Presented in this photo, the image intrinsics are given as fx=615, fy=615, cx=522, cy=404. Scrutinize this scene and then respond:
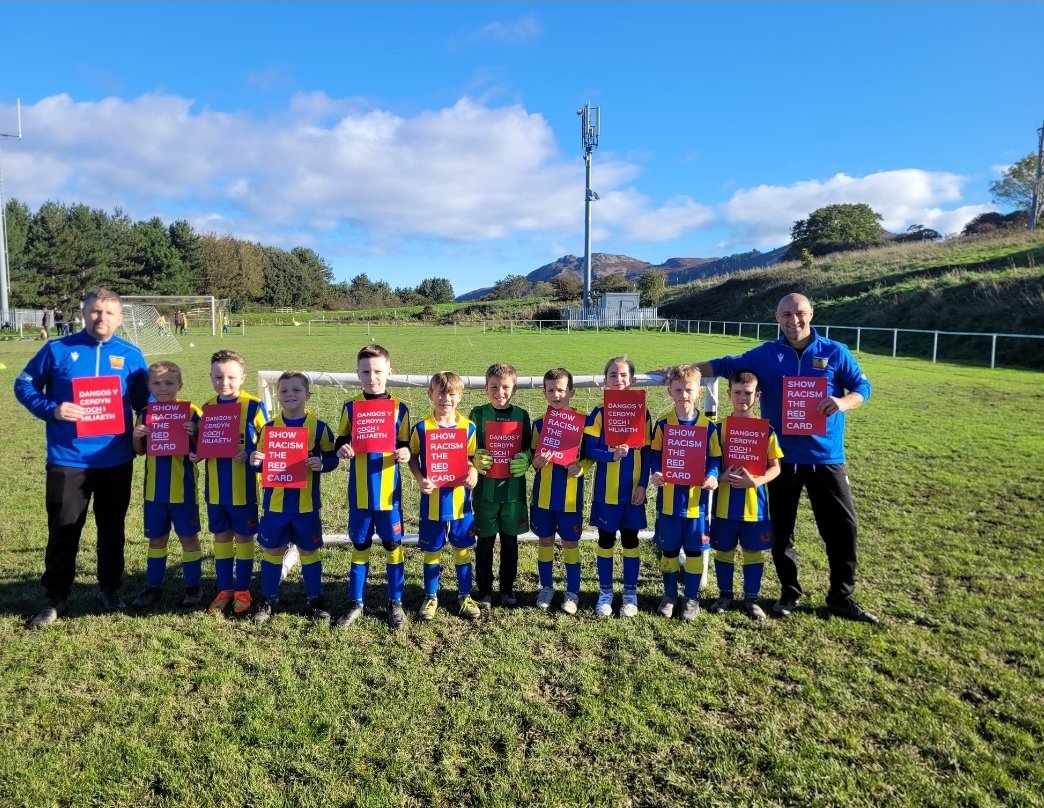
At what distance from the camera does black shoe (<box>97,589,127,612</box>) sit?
4.23 m

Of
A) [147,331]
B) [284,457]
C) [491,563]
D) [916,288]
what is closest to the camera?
[284,457]

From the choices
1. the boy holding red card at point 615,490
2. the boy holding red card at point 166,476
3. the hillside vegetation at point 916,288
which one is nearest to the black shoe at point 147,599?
the boy holding red card at point 166,476

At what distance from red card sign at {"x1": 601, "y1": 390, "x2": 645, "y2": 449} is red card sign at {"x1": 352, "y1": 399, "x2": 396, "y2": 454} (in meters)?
1.43

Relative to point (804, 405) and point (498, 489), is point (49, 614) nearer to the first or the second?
point (498, 489)

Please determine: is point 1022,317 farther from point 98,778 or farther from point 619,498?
point 98,778

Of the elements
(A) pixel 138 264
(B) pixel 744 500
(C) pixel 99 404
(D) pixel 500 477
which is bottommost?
(B) pixel 744 500

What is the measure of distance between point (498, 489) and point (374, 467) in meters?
0.85

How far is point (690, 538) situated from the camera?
414 cm

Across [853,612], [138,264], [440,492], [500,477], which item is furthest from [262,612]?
[138,264]

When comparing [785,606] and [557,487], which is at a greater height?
[557,487]

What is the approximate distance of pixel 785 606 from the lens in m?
4.21

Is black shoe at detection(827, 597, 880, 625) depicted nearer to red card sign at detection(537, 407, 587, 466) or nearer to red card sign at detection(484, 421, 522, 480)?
red card sign at detection(537, 407, 587, 466)

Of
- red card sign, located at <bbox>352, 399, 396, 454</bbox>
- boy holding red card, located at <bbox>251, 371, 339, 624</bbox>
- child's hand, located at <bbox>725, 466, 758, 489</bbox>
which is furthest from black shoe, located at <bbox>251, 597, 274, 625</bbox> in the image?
child's hand, located at <bbox>725, 466, 758, 489</bbox>

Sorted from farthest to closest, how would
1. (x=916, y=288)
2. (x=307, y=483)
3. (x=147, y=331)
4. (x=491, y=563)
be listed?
(x=916, y=288)
(x=147, y=331)
(x=491, y=563)
(x=307, y=483)
